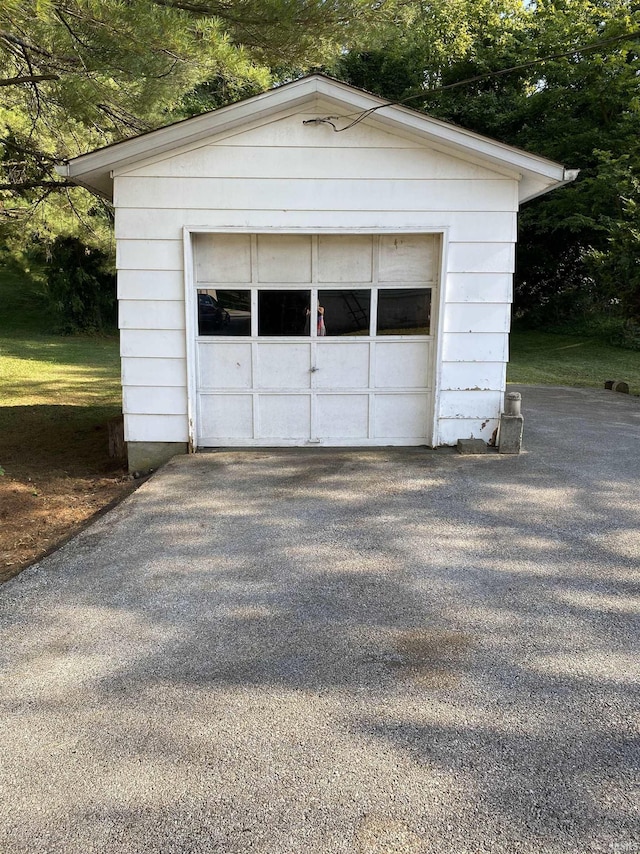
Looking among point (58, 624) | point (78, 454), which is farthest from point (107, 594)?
point (78, 454)

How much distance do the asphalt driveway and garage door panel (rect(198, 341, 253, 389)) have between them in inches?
72.3

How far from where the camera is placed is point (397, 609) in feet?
11.7

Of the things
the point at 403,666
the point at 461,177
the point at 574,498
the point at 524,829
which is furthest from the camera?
the point at 461,177

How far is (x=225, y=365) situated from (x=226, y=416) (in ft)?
1.87

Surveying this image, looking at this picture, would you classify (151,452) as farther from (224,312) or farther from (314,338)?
(314,338)

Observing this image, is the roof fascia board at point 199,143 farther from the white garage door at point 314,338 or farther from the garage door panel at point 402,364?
the garage door panel at point 402,364

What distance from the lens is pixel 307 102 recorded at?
611 cm

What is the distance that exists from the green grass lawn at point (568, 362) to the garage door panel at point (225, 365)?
8.55m

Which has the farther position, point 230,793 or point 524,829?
point 230,793

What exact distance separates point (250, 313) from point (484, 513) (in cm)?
331

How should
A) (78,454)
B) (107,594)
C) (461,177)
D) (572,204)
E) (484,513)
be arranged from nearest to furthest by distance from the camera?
(107,594), (484,513), (461,177), (78,454), (572,204)

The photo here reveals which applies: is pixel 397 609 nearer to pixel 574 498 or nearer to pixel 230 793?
pixel 230 793

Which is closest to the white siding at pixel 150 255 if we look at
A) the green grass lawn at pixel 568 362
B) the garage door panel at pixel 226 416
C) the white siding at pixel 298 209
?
the white siding at pixel 298 209

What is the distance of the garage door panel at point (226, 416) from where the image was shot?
6941 millimetres
